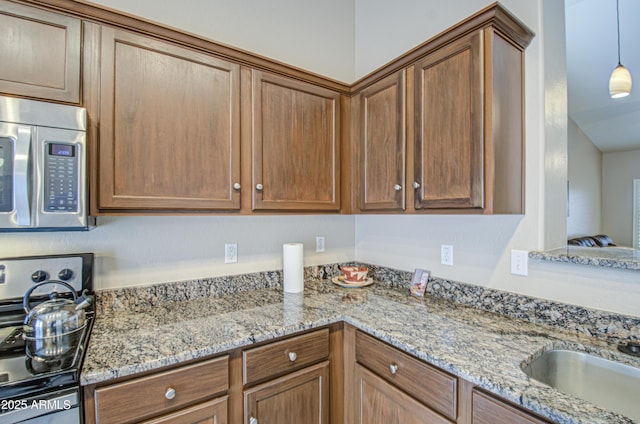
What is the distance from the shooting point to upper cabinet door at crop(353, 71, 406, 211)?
5.15 ft

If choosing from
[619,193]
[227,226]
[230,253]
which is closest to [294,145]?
[227,226]

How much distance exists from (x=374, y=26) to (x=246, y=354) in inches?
90.1

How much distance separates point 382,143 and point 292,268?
895mm

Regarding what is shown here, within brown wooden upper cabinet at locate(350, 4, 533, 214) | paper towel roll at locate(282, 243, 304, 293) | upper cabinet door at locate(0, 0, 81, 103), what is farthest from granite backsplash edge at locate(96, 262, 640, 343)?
upper cabinet door at locate(0, 0, 81, 103)

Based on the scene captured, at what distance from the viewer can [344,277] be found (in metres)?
2.01

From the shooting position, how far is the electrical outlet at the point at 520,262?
1379 millimetres

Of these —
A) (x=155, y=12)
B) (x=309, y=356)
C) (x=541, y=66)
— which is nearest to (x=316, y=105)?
(x=155, y=12)

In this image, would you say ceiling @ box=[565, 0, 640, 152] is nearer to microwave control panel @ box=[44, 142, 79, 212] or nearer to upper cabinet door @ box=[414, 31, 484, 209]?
upper cabinet door @ box=[414, 31, 484, 209]

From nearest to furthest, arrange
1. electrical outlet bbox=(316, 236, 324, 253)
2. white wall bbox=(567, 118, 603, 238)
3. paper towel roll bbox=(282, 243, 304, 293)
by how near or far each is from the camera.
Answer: paper towel roll bbox=(282, 243, 304, 293) → electrical outlet bbox=(316, 236, 324, 253) → white wall bbox=(567, 118, 603, 238)

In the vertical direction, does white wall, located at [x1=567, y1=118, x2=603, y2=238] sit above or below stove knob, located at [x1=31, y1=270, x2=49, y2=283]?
above

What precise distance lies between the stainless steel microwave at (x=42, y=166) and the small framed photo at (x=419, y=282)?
1.63 meters

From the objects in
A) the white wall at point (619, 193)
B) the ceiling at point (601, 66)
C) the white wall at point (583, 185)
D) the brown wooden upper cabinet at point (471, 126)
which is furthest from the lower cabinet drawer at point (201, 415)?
the white wall at point (619, 193)

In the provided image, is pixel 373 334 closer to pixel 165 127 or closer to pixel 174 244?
pixel 174 244

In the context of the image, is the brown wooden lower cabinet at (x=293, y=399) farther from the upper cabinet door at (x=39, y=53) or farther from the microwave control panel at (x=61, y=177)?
the upper cabinet door at (x=39, y=53)
